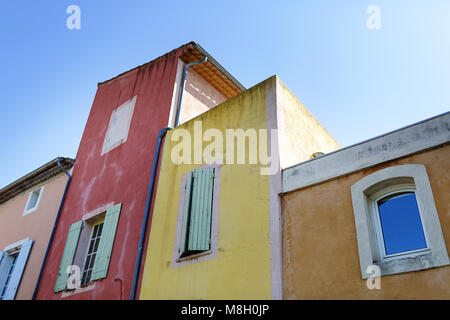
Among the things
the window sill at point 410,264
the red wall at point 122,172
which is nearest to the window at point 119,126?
the red wall at point 122,172

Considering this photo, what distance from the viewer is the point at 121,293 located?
831 cm

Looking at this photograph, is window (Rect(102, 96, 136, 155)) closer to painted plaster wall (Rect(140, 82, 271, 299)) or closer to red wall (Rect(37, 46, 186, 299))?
red wall (Rect(37, 46, 186, 299))

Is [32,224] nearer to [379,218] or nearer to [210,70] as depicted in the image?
[210,70]

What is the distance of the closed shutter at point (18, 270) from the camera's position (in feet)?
36.7

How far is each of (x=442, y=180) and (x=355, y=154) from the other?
1250 millimetres

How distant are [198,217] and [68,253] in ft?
12.9

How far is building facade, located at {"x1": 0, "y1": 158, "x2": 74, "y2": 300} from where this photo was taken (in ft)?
36.8

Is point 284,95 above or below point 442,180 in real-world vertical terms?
above

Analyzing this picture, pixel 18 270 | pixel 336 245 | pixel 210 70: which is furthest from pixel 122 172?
pixel 336 245

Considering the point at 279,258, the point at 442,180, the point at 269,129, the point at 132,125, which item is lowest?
the point at 279,258

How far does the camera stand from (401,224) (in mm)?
5727

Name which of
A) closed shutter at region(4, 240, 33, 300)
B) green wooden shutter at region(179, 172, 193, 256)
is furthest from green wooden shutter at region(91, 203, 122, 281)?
closed shutter at region(4, 240, 33, 300)

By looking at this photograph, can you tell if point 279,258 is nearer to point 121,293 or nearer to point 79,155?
point 121,293
